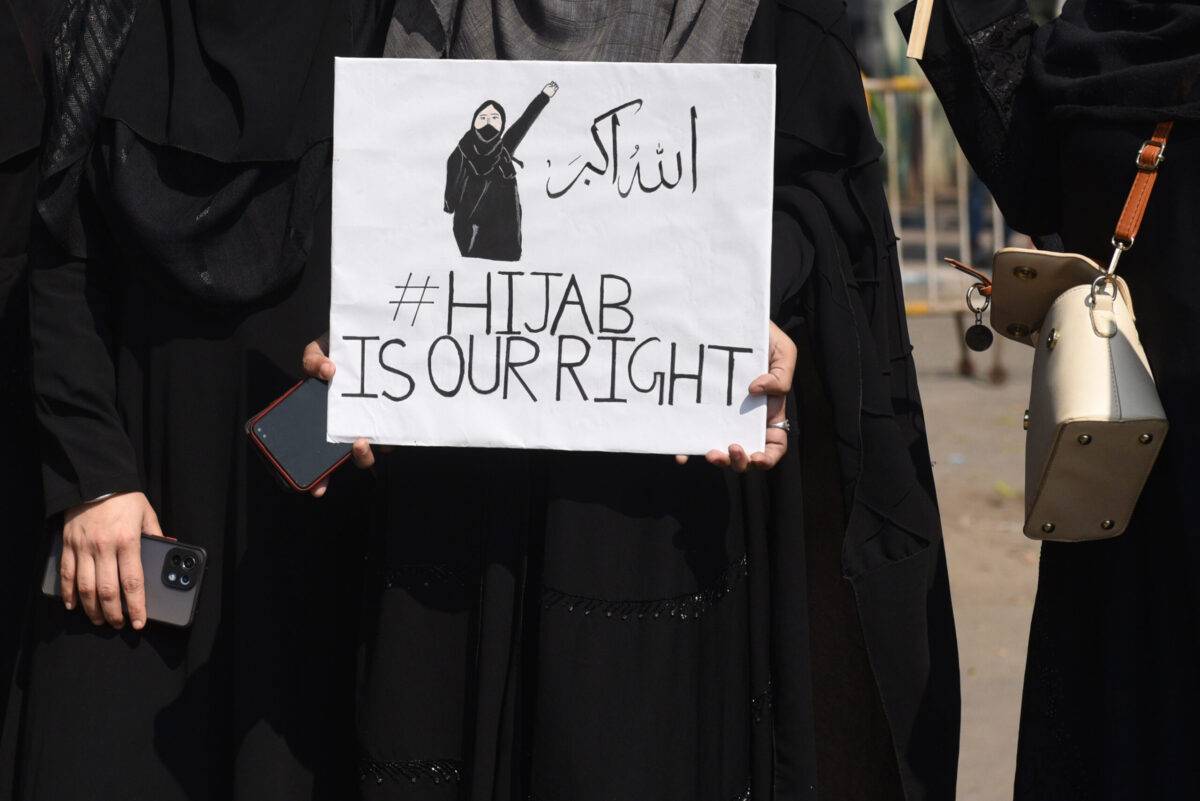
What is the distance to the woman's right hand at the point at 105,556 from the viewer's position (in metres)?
2.16

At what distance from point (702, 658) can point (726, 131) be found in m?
0.74

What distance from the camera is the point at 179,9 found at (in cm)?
216

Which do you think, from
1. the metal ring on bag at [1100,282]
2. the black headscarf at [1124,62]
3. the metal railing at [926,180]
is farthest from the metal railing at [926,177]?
the metal ring on bag at [1100,282]

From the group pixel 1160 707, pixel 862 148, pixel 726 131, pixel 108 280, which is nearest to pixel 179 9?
pixel 108 280

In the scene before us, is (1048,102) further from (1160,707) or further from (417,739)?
(417,739)

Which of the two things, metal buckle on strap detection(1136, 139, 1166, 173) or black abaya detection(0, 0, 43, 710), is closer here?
metal buckle on strap detection(1136, 139, 1166, 173)

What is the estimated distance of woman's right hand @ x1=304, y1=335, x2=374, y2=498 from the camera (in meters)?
2.00

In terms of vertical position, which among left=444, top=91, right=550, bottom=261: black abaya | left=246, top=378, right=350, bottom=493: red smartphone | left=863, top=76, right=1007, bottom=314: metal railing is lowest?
left=246, top=378, right=350, bottom=493: red smartphone

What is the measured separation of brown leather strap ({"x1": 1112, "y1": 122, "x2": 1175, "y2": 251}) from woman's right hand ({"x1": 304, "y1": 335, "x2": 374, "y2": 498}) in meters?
1.05

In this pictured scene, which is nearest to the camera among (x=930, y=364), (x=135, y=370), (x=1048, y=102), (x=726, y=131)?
(x=726, y=131)

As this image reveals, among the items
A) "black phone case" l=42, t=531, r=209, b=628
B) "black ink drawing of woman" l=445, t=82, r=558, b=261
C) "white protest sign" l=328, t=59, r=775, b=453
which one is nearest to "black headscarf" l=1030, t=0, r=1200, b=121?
"white protest sign" l=328, t=59, r=775, b=453

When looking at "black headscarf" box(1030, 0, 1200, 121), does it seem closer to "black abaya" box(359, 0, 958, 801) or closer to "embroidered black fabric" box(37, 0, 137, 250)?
"black abaya" box(359, 0, 958, 801)

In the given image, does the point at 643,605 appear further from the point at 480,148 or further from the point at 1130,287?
the point at 1130,287

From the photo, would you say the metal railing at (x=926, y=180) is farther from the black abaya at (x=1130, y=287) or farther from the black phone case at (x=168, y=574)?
the black phone case at (x=168, y=574)
